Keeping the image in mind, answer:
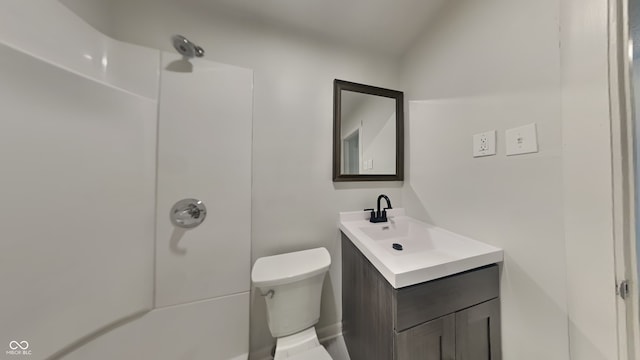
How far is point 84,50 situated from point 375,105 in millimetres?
1586

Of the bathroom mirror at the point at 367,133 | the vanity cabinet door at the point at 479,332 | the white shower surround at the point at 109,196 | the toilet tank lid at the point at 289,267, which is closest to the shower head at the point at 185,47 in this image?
the white shower surround at the point at 109,196

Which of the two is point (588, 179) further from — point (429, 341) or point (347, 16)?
point (347, 16)

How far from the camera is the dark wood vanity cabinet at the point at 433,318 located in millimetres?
656

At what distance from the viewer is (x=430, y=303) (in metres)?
0.68

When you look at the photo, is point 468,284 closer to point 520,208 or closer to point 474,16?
point 520,208

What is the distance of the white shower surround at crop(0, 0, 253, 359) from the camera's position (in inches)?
24.1

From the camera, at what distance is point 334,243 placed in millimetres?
1312

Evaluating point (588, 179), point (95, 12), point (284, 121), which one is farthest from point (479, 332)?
point (95, 12)

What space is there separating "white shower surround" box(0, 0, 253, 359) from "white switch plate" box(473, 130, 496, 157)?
4.00 feet

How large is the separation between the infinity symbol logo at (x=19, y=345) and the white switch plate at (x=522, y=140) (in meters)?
1.94

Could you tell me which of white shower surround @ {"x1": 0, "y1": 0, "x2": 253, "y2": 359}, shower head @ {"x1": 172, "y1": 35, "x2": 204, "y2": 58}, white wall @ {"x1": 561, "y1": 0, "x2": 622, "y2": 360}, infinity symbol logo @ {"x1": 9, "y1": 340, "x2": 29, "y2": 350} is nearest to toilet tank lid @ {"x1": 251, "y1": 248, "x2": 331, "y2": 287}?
white shower surround @ {"x1": 0, "y1": 0, "x2": 253, "y2": 359}

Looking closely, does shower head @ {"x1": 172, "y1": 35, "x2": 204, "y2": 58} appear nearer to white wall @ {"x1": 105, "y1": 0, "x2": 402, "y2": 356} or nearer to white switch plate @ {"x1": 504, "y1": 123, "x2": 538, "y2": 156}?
white wall @ {"x1": 105, "y1": 0, "x2": 402, "y2": 356}

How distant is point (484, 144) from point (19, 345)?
195cm

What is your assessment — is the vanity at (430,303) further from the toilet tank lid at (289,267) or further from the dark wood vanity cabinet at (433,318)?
the toilet tank lid at (289,267)
